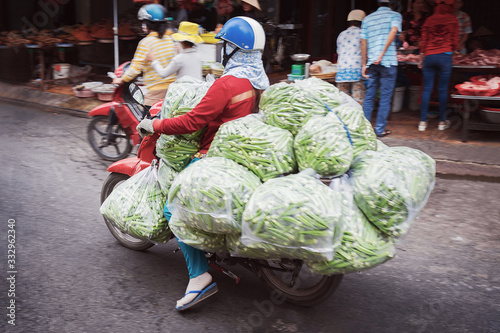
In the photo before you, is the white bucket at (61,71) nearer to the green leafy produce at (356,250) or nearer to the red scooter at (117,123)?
the red scooter at (117,123)

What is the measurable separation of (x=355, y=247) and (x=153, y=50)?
13.4ft

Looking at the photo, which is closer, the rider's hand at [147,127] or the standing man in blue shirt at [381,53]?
the rider's hand at [147,127]

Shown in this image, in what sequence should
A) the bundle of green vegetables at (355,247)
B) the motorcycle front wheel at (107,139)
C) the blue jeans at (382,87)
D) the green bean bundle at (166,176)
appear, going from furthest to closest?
the blue jeans at (382,87)
the motorcycle front wheel at (107,139)
the green bean bundle at (166,176)
the bundle of green vegetables at (355,247)

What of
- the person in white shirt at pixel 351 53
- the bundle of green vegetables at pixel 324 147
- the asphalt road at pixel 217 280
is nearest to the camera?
the bundle of green vegetables at pixel 324 147

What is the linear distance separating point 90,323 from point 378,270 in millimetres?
2159

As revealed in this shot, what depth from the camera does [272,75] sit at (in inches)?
441

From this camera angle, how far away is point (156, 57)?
5895 mm

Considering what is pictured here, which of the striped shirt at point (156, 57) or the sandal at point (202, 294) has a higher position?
the striped shirt at point (156, 57)

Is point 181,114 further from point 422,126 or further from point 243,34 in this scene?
point 422,126

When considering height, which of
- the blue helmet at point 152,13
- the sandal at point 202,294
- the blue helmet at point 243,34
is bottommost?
the sandal at point 202,294

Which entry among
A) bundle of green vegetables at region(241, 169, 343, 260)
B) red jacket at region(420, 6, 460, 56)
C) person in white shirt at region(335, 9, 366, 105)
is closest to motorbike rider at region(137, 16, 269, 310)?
bundle of green vegetables at region(241, 169, 343, 260)

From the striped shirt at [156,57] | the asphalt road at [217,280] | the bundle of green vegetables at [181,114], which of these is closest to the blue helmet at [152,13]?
the striped shirt at [156,57]

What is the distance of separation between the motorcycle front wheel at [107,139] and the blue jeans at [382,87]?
3.61 m

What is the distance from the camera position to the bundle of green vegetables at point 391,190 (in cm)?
263
